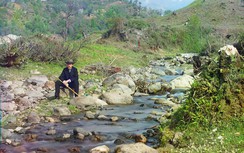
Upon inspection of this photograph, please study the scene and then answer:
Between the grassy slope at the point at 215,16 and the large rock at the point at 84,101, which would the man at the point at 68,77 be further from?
the grassy slope at the point at 215,16

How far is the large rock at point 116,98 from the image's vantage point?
14719 millimetres

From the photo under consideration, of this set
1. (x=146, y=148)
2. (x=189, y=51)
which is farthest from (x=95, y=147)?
(x=189, y=51)

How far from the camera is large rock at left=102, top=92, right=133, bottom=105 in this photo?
14719 millimetres

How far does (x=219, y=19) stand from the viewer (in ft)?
226

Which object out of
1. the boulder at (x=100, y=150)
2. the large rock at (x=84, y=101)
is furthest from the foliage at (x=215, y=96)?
the large rock at (x=84, y=101)

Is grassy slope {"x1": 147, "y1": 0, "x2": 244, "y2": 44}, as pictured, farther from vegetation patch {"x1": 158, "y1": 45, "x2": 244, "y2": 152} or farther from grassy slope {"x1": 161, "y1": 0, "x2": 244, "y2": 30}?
vegetation patch {"x1": 158, "y1": 45, "x2": 244, "y2": 152}

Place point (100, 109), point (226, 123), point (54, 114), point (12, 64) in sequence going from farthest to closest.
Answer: point (12, 64) < point (100, 109) < point (54, 114) < point (226, 123)

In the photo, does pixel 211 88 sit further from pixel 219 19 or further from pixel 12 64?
pixel 219 19

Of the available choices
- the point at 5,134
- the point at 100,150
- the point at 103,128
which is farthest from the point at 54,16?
the point at 100,150

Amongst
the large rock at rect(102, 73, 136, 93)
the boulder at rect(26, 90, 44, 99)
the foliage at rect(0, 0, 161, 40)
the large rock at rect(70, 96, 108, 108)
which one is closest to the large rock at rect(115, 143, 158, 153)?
the large rock at rect(70, 96, 108, 108)

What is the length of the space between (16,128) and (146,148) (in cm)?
435

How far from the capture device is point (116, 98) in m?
14.9

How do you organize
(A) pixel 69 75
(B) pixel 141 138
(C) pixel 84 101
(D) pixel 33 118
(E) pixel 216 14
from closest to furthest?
(B) pixel 141 138, (D) pixel 33 118, (C) pixel 84 101, (A) pixel 69 75, (E) pixel 216 14

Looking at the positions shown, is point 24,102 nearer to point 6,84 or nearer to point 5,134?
point 6,84
